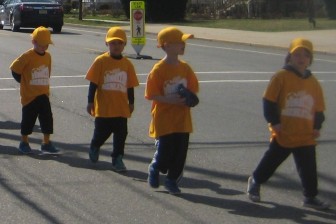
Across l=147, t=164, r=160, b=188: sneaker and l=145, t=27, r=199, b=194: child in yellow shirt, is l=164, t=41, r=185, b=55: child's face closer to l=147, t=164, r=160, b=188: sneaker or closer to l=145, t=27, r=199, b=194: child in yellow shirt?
l=145, t=27, r=199, b=194: child in yellow shirt

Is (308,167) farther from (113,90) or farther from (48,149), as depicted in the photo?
(48,149)

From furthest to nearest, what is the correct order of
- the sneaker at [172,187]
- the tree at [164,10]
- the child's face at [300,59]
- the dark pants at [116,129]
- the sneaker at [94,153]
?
the tree at [164,10] < the sneaker at [94,153] < the dark pants at [116,129] < the sneaker at [172,187] < the child's face at [300,59]

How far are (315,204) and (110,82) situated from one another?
2.52 metres

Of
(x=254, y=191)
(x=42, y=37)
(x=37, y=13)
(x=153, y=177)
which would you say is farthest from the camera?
(x=37, y=13)

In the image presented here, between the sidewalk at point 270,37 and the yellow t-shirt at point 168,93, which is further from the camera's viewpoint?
the sidewalk at point 270,37

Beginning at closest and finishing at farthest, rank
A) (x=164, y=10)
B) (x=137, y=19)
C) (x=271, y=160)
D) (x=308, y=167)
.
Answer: (x=308, y=167) < (x=271, y=160) < (x=137, y=19) < (x=164, y=10)

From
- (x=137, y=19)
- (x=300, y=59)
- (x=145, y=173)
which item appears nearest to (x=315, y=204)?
(x=300, y=59)

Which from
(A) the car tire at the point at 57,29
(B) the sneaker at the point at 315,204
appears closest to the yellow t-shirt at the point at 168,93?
(B) the sneaker at the point at 315,204

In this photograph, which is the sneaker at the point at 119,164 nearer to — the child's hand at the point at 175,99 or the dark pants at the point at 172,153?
the dark pants at the point at 172,153

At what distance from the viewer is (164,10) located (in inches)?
1887

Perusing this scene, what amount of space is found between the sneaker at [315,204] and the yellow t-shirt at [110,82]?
2.25 m

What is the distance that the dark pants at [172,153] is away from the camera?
7.68 metres

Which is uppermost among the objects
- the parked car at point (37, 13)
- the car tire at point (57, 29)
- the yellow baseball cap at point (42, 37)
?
the yellow baseball cap at point (42, 37)

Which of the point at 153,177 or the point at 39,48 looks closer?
the point at 153,177
